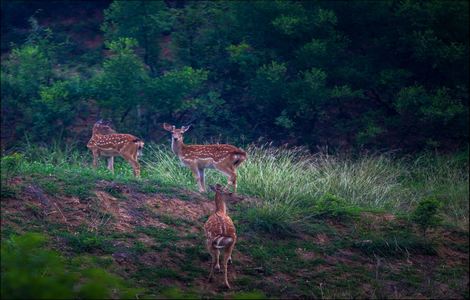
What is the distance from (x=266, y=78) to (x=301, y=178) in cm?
547

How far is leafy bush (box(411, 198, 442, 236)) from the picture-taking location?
15344 mm

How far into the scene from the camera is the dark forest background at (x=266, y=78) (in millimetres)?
21594

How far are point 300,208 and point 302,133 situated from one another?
7444 mm

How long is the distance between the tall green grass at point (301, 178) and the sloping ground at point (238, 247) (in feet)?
1.79

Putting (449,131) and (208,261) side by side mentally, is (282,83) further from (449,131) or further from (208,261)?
(208,261)

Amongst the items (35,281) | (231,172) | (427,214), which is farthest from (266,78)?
(35,281)

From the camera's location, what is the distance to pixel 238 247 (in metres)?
13.9

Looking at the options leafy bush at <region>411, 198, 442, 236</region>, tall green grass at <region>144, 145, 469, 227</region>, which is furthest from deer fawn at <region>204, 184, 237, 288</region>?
leafy bush at <region>411, 198, 442, 236</region>

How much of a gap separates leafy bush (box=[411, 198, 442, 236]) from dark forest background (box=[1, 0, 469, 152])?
20.9 feet

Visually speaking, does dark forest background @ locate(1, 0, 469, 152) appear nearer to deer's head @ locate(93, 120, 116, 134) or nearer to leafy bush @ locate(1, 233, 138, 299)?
deer's head @ locate(93, 120, 116, 134)

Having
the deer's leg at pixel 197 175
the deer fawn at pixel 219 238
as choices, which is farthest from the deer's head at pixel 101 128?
the deer fawn at pixel 219 238

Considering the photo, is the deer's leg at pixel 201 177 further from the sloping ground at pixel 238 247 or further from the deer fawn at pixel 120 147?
the deer fawn at pixel 120 147

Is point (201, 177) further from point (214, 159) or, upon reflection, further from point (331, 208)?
point (331, 208)

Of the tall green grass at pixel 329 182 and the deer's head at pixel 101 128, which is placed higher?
the deer's head at pixel 101 128
